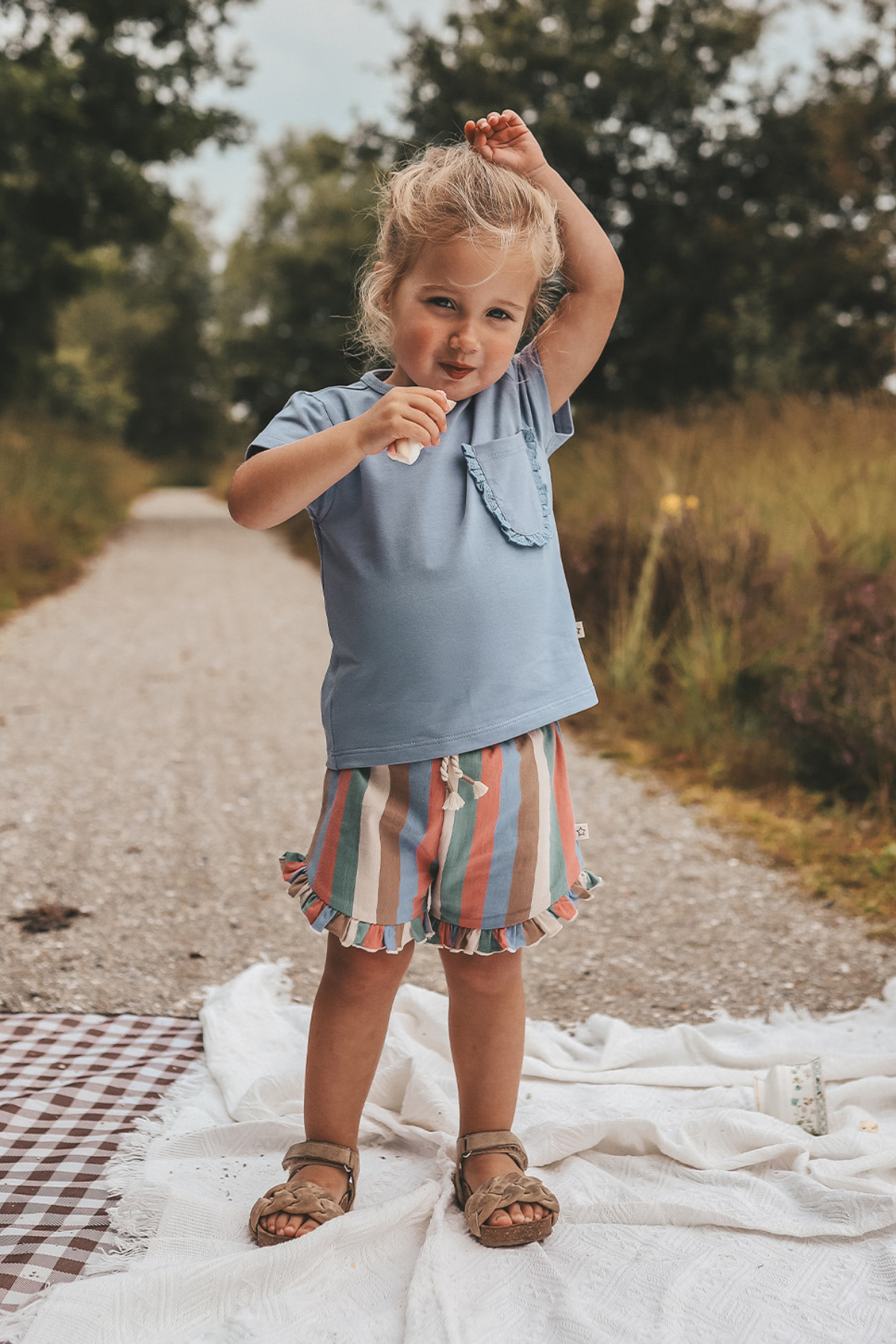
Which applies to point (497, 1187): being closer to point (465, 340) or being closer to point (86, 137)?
point (465, 340)

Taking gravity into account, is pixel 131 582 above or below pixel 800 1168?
above

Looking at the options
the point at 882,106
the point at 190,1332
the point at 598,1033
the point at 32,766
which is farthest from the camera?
the point at 882,106

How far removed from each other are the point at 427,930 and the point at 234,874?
1.75 meters

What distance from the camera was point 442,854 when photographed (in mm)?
1568

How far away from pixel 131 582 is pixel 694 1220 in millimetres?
8760

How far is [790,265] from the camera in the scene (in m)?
14.7

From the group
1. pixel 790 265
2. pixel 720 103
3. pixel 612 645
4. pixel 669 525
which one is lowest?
pixel 612 645

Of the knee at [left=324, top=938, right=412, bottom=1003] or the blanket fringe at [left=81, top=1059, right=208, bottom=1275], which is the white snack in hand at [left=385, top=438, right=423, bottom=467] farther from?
the blanket fringe at [left=81, top=1059, right=208, bottom=1275]

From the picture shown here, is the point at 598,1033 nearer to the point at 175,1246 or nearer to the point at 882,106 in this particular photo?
the point at 175,1246

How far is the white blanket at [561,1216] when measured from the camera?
4.66 ft

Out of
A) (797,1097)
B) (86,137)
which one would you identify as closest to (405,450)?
(797,1097)

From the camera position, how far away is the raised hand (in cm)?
160

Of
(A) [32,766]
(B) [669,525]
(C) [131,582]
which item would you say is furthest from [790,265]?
(A) [32,766]

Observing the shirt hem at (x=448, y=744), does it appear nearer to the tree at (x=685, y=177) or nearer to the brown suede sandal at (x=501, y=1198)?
the brown suede sandal at (x=501, y=1198)
